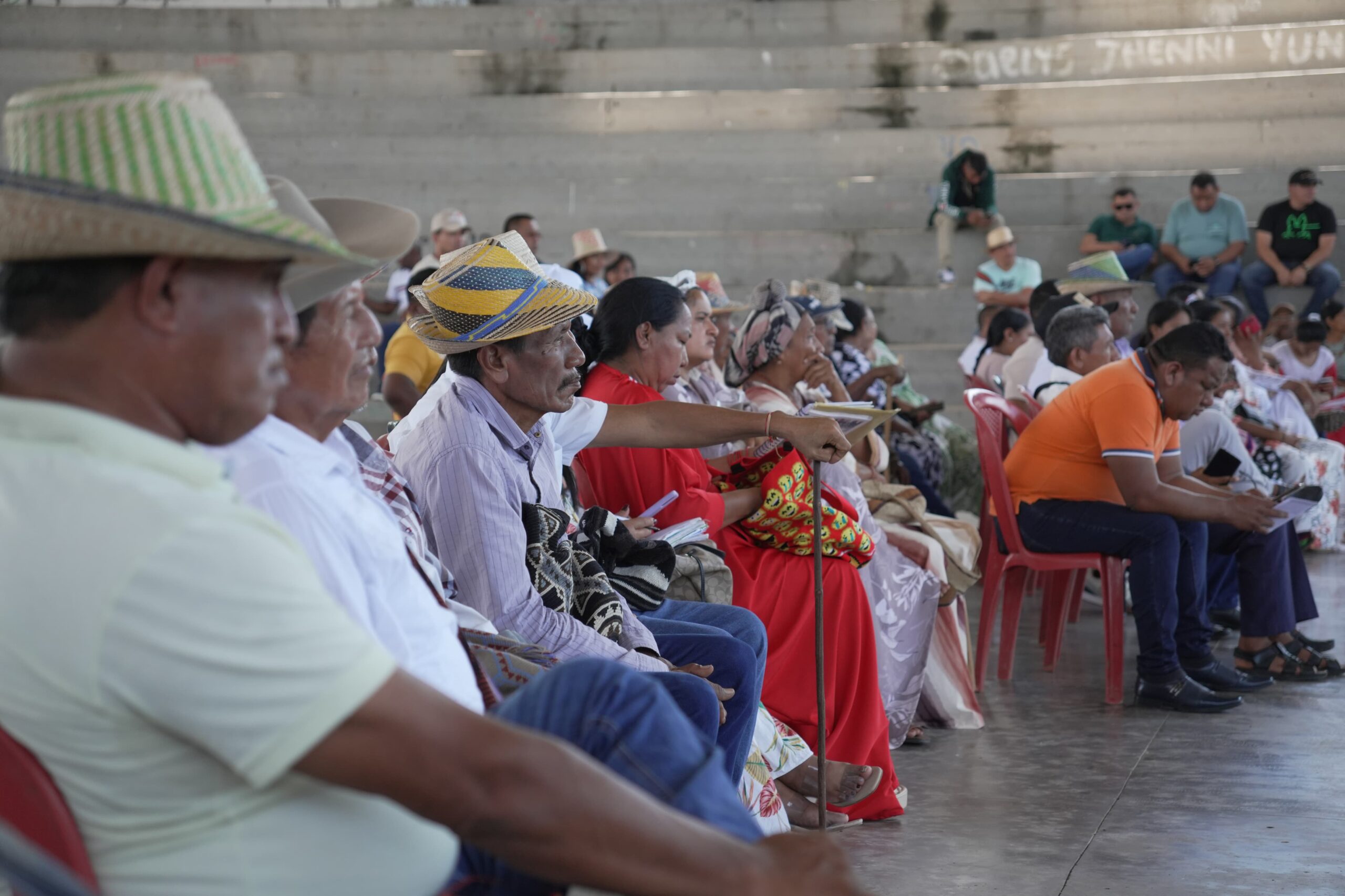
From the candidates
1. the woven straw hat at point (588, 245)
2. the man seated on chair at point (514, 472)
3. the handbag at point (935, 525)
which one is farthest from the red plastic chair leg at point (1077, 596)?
the woven straw hat at point (588, 245)

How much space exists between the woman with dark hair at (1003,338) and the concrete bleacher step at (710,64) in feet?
16.7

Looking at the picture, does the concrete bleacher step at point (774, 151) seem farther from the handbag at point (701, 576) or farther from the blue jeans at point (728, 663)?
the blue jeans at point (728, 663)

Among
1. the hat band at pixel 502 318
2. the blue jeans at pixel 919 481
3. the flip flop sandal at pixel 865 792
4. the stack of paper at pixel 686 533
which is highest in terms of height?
the hat band at pixel 502 318

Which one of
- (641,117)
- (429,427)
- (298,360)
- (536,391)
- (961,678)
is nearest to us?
(298,360)

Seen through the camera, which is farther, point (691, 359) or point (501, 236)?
point (691, 359)

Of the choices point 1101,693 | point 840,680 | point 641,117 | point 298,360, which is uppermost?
point 641,117

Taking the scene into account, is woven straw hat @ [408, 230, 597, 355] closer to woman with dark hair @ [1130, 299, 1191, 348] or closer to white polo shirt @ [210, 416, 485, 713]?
white polo shirt @ [210, 416, 485, 713]

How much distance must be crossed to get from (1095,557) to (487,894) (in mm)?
3595

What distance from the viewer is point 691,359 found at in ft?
15.9

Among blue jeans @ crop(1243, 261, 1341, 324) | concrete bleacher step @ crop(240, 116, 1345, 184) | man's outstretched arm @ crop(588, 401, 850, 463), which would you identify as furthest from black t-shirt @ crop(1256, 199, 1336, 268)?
man's outstretched arm @ crop(588, 401, 850, 463)

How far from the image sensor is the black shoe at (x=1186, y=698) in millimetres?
4402

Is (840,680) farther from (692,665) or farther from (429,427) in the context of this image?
(429,427)

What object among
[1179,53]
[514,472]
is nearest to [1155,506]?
[514,472]

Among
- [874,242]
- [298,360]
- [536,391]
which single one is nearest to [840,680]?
[536,391]
